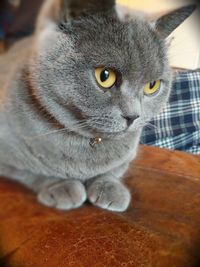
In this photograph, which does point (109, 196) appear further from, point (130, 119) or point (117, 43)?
point (117, 43)

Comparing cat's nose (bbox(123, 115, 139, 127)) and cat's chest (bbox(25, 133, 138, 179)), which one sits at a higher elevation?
cat's nose (bbox(123, 115, 139, 127))

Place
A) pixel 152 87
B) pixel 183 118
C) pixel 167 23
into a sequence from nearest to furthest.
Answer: pixel 167 23 → pixel 152 87 → pixel 183 118

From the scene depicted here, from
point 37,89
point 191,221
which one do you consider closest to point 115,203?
point 191,221

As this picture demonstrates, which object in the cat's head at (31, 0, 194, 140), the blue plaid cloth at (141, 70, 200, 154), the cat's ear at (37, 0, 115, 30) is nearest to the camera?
the cat's ear at (37, 0, 115, 30)

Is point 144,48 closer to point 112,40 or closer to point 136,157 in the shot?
point 112,40

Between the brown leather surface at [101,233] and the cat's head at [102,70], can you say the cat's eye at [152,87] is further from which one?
the brown leather surface at [101,233]

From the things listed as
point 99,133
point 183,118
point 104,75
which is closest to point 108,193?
point 99,133

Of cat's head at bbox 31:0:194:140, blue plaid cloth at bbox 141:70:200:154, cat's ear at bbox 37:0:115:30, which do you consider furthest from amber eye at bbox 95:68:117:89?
blue plaid cloth at bbox 141:70:200:154

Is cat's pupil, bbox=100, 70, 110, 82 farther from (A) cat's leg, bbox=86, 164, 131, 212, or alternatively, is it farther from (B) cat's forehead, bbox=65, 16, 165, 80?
(A) cat's leg, bbox=86, 164, 131, 212
